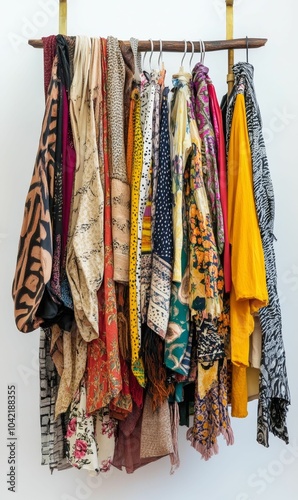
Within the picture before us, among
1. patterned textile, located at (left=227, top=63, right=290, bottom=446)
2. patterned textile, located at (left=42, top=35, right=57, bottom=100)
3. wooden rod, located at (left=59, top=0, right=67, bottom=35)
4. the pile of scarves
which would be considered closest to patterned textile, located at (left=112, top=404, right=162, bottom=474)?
the pile of scarves

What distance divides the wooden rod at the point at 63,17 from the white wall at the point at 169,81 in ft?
0.43

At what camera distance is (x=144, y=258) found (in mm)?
1345

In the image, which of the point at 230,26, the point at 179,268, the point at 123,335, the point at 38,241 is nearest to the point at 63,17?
the point at 230,26

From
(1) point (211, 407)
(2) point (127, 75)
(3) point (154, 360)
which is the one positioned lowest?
(1) point (211, 407)

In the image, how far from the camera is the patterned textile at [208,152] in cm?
136

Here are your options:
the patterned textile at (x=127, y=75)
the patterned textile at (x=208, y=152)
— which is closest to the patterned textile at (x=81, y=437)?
the patterned textile at (x=208, y=152)

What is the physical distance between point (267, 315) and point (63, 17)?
99 centimetres

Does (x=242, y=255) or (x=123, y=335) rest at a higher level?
(x=242, y=255)

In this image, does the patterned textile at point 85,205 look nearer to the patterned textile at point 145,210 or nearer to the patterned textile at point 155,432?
the patterned textile at point 145,210

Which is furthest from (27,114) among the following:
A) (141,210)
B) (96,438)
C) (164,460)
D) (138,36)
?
(164,460)

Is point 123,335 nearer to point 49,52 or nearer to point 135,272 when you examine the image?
point 135,272

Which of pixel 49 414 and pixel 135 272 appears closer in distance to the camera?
pixel 135 272

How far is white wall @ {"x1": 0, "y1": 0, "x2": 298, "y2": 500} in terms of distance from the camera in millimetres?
1639

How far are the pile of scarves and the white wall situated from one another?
0.26 meters
